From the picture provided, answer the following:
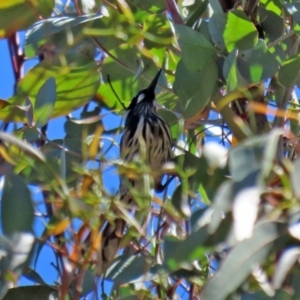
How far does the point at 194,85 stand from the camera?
129 cm

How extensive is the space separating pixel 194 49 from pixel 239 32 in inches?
3.2

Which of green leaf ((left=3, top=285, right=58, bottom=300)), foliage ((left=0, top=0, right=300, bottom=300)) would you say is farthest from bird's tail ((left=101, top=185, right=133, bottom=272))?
green leaf ((left=3, top=285, right=58, bottom=300))

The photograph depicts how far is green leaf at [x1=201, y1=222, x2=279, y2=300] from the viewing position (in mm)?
799

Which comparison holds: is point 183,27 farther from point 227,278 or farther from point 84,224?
point 227,278

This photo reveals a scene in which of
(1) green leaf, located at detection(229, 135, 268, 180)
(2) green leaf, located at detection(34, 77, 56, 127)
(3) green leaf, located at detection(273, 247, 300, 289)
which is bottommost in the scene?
(3) green leaf, located at detection(273, 247, 300, 289)

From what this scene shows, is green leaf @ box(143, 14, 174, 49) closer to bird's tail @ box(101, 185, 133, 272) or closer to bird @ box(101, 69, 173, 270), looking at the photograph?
bird @ box(101, 69, 173, 270)

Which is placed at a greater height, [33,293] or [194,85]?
[194,85]

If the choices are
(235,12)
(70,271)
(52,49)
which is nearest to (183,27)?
(235,12)

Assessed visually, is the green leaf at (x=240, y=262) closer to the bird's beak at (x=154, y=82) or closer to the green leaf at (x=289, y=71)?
the green leaf at (x=289, y=71)

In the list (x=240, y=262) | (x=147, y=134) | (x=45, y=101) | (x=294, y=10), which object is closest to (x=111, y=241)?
(x=45, y=101)

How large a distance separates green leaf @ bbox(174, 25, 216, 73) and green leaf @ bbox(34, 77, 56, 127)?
20cm

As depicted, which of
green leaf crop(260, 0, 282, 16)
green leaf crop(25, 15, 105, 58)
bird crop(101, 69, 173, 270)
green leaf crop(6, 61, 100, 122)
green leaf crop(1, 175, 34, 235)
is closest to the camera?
green leaf crop(1, 175, 34, 235)

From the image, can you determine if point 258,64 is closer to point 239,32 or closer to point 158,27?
point 239,32

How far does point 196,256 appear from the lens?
89 cm
